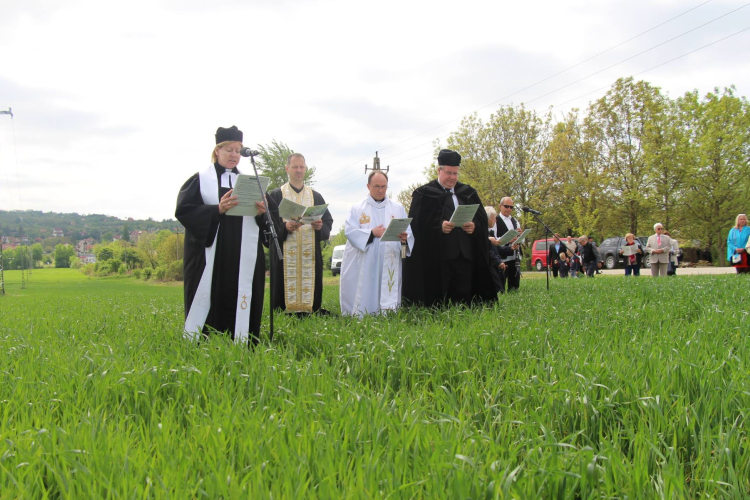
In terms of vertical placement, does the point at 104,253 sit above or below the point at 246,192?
below

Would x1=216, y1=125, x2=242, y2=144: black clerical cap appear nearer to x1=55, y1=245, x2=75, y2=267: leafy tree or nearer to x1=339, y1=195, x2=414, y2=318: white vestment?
x1=339, y1=195, x2=414, y2=318: white vestment

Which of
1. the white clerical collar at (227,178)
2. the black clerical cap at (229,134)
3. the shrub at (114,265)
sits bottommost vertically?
the shrub at (114,265)

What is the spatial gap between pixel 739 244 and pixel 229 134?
13870mm

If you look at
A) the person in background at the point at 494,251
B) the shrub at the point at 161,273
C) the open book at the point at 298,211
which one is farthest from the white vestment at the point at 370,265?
the shrub at the point at 161,273

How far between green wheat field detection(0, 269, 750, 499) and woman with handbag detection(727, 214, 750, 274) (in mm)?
11427

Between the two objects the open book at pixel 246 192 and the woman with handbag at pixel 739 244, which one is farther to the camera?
the woman with handbag at pixel 739 244

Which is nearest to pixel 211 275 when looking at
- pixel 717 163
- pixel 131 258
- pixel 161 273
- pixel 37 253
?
pixel 717 163

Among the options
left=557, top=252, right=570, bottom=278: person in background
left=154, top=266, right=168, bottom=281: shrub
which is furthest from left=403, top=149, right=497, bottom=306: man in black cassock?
left=154, top=266, right=168, bottom=281: shrub

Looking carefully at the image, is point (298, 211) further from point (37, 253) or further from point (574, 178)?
point (37, 253)

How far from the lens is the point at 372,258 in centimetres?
760

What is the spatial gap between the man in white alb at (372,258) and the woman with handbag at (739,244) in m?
10.6

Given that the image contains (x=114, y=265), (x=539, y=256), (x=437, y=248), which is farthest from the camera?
(x=114, y=265)

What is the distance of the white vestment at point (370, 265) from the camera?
7.49 m

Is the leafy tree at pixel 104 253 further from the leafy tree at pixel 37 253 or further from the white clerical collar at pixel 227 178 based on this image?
the white clerical collar at pixel 227 178
